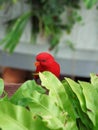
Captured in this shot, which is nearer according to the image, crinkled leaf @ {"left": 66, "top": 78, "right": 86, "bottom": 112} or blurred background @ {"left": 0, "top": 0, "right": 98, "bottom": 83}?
crinkled leaf @ {"left": 66, "top": 78, "right": 86, "bottom": 112}

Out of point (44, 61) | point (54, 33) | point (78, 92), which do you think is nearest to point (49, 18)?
point (54, 33)

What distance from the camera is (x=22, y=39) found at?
9.05 feet

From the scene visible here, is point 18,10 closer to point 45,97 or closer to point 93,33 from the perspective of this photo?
point 93,33

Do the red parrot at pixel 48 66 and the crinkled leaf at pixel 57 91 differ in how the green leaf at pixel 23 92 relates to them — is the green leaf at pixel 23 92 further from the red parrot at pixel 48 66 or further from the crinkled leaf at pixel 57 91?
the red parrot at pixel 48 66

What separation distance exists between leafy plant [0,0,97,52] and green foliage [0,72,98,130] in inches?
76.4

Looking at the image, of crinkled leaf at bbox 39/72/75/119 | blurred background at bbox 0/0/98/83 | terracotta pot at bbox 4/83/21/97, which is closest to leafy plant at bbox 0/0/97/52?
blurred background at bbox 0/0/98/83

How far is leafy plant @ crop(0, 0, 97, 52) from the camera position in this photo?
2529mm

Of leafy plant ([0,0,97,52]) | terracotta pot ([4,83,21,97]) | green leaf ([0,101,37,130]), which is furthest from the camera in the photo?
leafy plant ([0,0,97,52])

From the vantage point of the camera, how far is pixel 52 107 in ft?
1.64

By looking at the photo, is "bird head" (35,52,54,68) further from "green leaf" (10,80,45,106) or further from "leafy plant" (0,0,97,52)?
"leafy plant" (0,0,97,52)

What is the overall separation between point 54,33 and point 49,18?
110mm

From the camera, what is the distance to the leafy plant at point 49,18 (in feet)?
8.30

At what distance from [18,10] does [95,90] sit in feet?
7.25

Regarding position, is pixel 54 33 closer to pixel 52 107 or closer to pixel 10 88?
pixel 10 88
